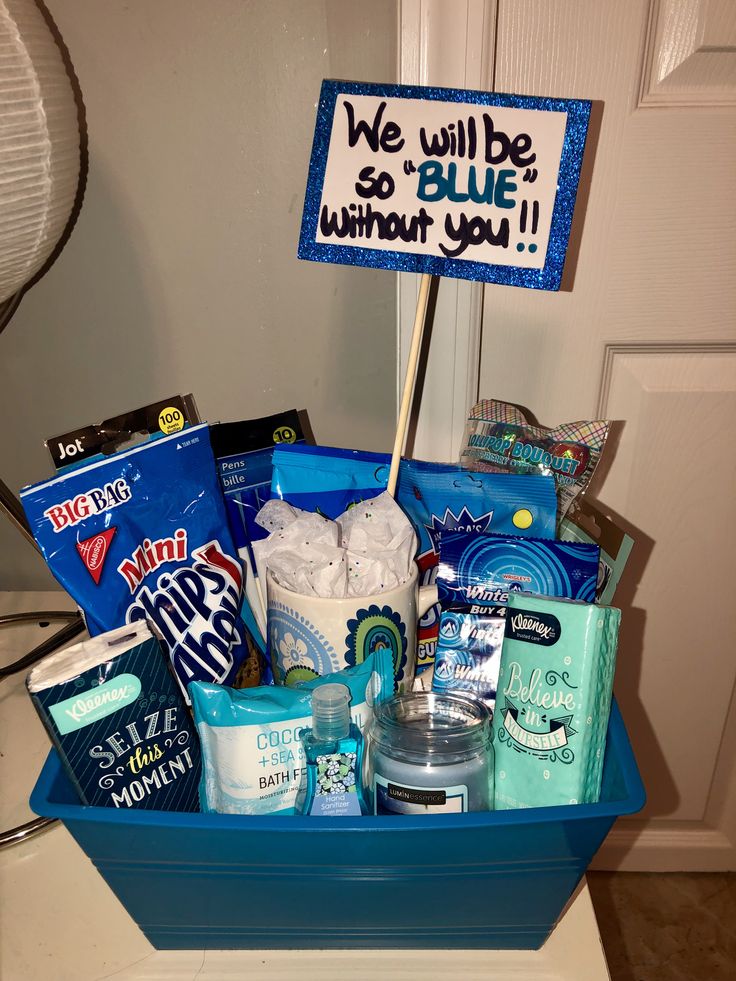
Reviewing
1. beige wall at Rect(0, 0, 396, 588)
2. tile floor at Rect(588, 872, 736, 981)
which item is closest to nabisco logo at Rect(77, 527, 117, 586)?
beige wall at Rect(0, 0, 396, 588)

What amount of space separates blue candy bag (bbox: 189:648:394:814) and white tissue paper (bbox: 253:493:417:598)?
0.32 ft

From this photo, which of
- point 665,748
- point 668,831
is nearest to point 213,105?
point 665,748

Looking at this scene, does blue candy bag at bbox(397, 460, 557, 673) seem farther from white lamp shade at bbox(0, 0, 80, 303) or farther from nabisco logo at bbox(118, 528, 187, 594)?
white lamp shade at bbox(0, 0, 80, 303)

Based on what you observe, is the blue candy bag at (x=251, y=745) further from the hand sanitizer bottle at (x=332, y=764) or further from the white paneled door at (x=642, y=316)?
the white paneled door at (x=642, y=316)

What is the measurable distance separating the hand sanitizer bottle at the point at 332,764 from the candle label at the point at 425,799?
0.09 ft

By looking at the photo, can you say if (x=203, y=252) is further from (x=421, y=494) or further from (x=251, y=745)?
(x=251, y=745)

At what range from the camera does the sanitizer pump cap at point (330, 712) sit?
1.82ft

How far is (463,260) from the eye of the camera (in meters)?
0.67

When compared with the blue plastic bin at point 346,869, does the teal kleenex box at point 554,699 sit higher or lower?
higher

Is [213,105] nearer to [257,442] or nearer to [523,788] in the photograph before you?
[257,442]

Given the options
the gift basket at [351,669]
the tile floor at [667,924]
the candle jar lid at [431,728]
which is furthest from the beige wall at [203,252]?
the tile floor at [667,924]

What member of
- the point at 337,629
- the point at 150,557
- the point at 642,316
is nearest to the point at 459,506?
the point at 337,629

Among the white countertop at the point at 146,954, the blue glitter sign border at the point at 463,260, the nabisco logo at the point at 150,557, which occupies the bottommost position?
the white countertop at the point at 146,954

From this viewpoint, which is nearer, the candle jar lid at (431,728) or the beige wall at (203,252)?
the candle jar lid at (431,728)
